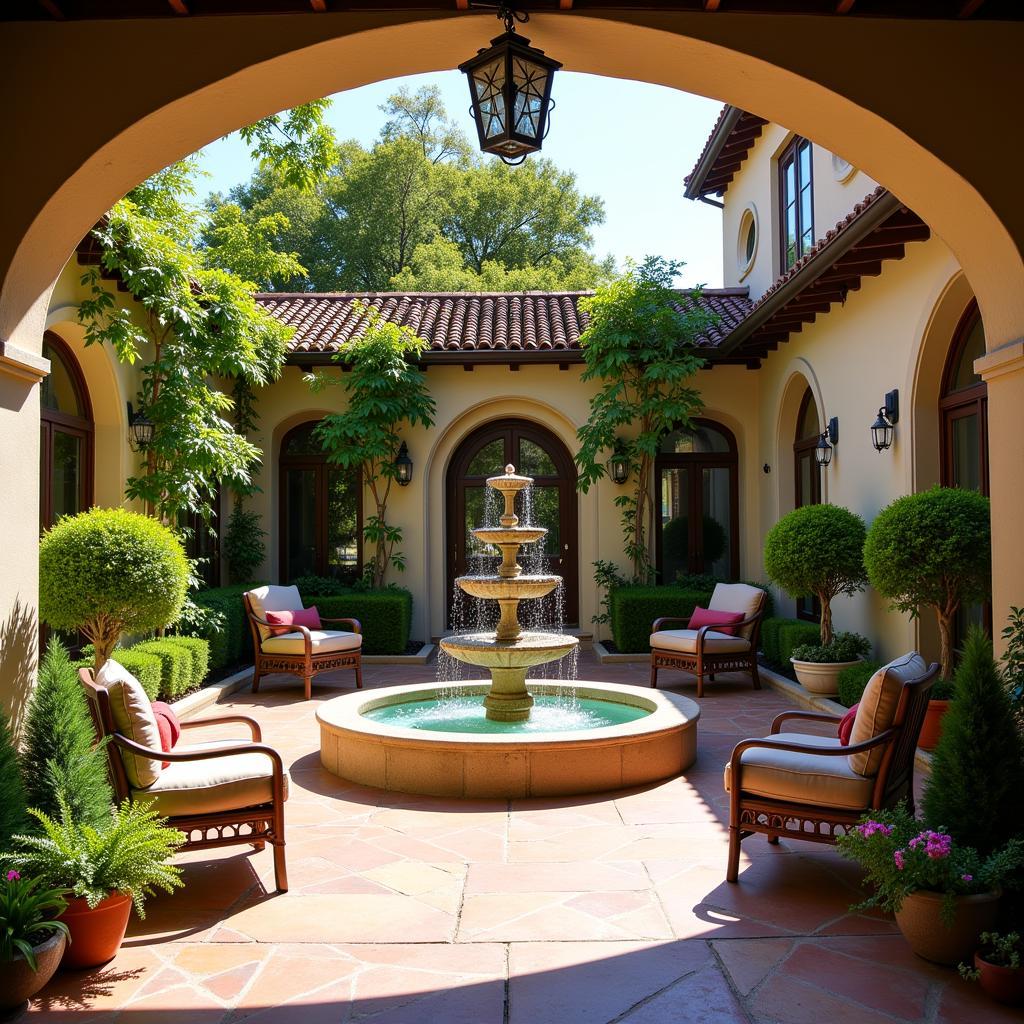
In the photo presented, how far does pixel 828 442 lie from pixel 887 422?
1.98 metres

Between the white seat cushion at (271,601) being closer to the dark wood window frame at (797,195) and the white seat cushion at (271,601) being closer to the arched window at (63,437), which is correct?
the arched window at (63,437)

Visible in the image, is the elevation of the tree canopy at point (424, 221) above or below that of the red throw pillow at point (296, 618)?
above

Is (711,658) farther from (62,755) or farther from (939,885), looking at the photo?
(62,755)

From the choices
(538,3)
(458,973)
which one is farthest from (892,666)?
(538,3)

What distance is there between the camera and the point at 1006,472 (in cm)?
463

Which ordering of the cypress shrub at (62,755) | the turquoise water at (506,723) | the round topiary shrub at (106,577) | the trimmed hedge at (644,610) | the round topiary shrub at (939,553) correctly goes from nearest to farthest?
the cypress shrub at (62,755) → the round topiary shrub at (939,553) → the round topiary shrub at (106,577) → the turquoise water at (506,723) → the trimmed hedge at (644,610)

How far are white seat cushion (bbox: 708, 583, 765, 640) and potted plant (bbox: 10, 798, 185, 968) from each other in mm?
7646

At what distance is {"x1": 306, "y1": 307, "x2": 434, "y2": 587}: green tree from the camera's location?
13.2 meters

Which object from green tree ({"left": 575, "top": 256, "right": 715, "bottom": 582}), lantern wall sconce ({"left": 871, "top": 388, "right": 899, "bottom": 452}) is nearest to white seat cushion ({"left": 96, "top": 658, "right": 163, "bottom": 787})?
lantern wall sconce ({"left": 871, "top": 388, "right": 899, "bottom": 452})

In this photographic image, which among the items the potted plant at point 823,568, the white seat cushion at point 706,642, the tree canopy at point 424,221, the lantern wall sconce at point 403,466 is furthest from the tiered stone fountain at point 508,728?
the tree canopy at point 424,221

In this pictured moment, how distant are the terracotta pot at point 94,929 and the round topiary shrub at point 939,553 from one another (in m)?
6.04

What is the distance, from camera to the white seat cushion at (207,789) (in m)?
4.52

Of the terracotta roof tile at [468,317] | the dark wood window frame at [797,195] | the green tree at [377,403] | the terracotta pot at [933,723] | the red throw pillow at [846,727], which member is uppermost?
the dark wood window frame at [797,195]

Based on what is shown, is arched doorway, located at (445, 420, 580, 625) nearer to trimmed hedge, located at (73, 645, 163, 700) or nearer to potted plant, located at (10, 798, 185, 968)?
trimmed hedge, located at (73, 645, 163, 700)
